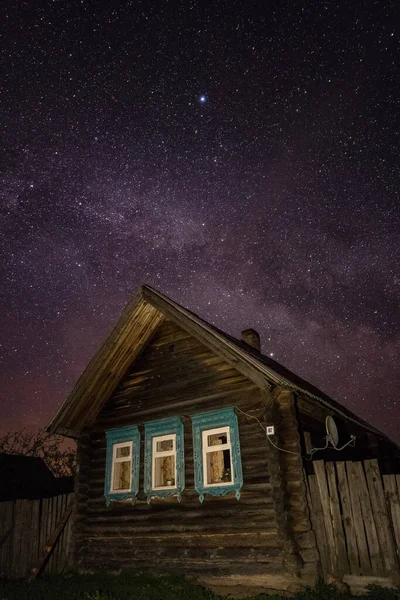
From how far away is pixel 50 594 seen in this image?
9.64 metres

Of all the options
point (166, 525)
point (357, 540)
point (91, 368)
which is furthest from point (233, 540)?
point (91, 368)

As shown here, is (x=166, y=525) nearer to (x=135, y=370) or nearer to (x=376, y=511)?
(x=135, y=370)

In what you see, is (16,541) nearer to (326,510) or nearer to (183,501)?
(183,501)

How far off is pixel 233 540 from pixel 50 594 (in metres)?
4.20

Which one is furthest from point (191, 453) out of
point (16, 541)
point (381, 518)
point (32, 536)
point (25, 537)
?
point (16, 541)

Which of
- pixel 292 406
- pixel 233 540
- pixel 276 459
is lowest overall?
pixel 233 540

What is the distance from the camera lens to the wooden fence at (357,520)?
812 cm

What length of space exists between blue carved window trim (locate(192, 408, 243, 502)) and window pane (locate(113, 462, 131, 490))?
296 cm

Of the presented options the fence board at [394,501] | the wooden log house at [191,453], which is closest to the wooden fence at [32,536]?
the wooden log house at [191,453]

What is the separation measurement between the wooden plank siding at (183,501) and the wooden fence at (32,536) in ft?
2.16

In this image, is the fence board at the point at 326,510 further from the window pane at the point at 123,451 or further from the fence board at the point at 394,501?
the window pane at the point at 123,451

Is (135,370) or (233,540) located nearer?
(233,540)

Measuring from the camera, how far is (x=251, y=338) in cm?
1903

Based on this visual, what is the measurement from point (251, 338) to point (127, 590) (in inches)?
441
